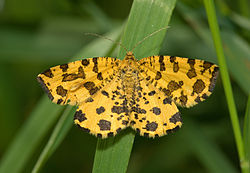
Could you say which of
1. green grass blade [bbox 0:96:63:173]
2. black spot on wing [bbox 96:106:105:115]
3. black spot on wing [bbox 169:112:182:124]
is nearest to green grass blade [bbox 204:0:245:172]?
black spot on wing [bbox 169:112:182:124]

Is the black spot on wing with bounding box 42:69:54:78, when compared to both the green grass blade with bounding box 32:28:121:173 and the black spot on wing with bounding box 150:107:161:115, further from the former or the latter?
the black spot on wing with bounding box 150:107:161:115

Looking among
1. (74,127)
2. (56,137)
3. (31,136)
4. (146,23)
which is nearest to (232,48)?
(146,23)

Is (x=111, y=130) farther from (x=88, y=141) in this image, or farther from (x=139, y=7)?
(x=88, y=141)

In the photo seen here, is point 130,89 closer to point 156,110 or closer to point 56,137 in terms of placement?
point 156,110

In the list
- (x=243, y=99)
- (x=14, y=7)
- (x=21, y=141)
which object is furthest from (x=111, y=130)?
(x=14, y=7)

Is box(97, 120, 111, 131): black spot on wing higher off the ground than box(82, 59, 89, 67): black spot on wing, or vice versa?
box(82, 59, 89, 67): black spot on wing

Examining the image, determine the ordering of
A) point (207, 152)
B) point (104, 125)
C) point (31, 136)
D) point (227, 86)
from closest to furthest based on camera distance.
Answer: point (227, 86), point (104, 125), point (31, 136), point (207, 152)
